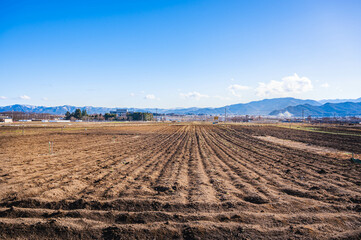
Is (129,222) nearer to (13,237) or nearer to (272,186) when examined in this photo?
(13,237)

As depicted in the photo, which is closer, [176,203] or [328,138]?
[176,203]

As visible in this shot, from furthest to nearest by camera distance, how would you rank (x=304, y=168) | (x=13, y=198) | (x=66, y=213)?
1. (x=304, y=168)
2. (x=13, y=198)
3. (x=66, y=213)

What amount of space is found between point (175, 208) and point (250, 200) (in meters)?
2.41

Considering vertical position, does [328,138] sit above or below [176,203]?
below

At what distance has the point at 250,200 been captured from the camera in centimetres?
619

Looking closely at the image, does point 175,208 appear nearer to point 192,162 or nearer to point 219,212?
point 219,212

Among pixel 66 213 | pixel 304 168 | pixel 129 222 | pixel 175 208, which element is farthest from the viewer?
pixel 304 168

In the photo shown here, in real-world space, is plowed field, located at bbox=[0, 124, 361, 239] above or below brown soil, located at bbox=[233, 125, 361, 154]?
above

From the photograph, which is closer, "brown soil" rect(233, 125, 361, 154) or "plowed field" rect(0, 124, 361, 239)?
"plowed field" rect(0, 124, 361, 239)

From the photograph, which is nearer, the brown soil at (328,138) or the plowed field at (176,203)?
the plowed field at (176,203)

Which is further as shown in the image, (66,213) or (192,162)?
(192,162)

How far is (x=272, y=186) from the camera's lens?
7750 mm

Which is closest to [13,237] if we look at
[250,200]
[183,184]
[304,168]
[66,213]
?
[66,213]

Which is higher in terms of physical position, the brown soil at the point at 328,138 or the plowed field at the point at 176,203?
the plowed field at the point at 176,203
